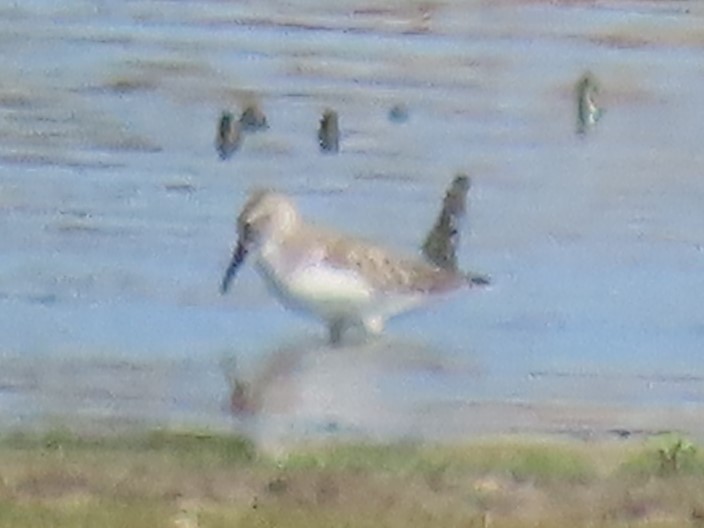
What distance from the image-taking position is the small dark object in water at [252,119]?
2350 mm

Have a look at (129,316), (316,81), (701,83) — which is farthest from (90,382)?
(701,83)

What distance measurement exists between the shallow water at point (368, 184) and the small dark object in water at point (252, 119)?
15 mm

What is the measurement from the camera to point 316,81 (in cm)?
236

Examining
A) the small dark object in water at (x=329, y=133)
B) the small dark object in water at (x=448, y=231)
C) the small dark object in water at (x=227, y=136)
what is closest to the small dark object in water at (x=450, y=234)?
the small dark object in water at (x=448, y=231)

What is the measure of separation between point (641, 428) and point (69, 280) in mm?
643

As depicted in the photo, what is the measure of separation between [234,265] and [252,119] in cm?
22

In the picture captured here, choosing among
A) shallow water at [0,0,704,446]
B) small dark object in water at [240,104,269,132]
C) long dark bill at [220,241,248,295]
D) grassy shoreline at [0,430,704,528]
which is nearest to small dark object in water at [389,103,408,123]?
shallow water at [0,0,704,446]

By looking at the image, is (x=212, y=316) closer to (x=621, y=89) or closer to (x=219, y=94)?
(x=219, y=94)

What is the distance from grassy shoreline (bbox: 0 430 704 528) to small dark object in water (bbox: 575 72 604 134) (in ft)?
1.53

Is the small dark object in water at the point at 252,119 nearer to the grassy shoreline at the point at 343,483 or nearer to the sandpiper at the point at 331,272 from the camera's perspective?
the sandpiper at the point at 331,272

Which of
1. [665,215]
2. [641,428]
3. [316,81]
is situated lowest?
[641,428]

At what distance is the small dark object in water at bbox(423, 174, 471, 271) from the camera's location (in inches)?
88.4

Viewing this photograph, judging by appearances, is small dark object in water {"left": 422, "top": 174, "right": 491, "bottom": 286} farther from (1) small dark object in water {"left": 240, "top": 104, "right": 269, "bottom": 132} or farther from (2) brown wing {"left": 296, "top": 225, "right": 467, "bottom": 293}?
(1) small dark object in water {"left": 240, "top": 104, "right": 269, "bottom": 132}

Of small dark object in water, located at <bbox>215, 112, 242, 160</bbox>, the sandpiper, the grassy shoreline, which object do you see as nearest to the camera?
the grassy shoreline
